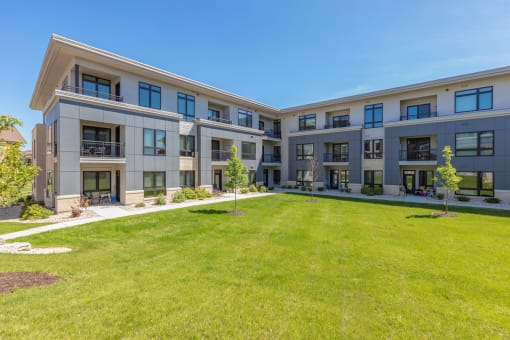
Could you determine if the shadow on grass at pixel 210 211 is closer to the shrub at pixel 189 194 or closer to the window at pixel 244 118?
the shrub at pixel 189 194

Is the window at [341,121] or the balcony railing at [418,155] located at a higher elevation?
the window at [341,121]

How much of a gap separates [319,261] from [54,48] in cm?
1959

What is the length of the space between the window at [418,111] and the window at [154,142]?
23.9 m

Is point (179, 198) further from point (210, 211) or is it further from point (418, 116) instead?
point (418, 116)

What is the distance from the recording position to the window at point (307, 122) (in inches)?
1178

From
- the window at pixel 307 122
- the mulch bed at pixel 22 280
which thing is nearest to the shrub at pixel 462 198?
the window at pixel 307 122

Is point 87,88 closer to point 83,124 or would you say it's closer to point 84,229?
point 83,124

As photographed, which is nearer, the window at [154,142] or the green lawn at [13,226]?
the green lawn at [13,226]

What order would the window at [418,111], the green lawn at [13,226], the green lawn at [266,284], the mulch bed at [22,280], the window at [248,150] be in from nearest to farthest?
1. the green lawn at [266,284]
2. the mulch bed at [22,280]
3. the green lawn at [13,226]
4. the window at [418,111]
5. the window at [248,150]

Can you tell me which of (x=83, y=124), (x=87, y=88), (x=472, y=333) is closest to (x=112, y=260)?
(x=472, y=333)

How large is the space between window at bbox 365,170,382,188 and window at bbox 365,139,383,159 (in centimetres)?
163

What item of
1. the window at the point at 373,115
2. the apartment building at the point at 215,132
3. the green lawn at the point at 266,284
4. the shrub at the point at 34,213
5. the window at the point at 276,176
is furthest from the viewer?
the window at the point at 276,176

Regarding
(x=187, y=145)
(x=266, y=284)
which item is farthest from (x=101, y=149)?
(x=266, y=284)

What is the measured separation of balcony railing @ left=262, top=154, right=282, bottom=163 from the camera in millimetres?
30672
